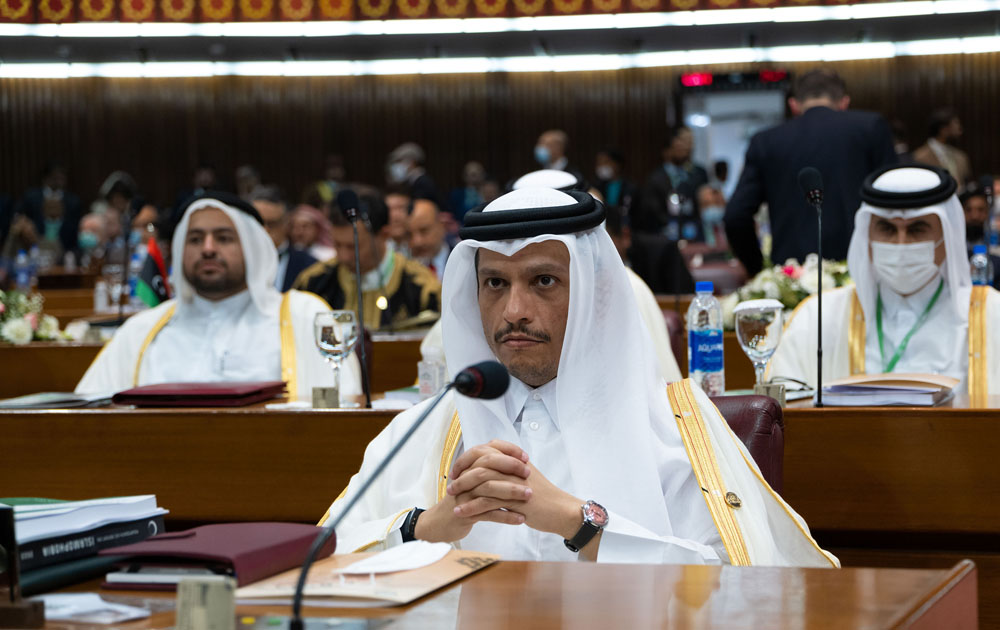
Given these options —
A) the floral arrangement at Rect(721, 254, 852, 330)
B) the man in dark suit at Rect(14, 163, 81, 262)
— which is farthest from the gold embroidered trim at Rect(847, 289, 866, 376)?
the man in dark suit at Rect(14, 163, 81, 262)

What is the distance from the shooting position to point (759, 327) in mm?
3244

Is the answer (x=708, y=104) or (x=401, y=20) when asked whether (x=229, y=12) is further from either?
(x=708, y=104)

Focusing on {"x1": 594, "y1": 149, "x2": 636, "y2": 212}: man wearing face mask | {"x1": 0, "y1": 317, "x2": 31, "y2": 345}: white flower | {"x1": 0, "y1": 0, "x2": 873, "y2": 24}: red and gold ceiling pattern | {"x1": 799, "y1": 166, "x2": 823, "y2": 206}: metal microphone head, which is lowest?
{"x1": 0, "y1": 317, "x2": 31, "y2": 345}: white flower

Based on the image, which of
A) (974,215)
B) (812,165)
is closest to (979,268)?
(812,165)

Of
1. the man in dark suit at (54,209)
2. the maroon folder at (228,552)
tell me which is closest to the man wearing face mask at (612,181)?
the man in dark suit at (54,209)

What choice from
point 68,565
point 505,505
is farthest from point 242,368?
point 68,565

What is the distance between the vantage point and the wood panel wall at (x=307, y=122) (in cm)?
1627

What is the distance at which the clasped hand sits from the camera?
2.07m

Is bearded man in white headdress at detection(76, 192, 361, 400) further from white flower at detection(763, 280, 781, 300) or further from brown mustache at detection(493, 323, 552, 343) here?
brown mustache at detection(493, 323, 552, 343)

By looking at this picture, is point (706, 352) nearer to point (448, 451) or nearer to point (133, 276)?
point (448, 451)

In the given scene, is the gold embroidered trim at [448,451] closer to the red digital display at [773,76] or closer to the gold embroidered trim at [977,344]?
the gold embroidered trim at [977,344]

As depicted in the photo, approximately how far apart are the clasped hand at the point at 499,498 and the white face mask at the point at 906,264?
2406 mm

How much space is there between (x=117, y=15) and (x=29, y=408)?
11.2m

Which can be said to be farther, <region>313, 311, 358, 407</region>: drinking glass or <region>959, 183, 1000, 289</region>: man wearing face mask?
<region>959, 183, 1000, 289</region>: man wearing face mask
